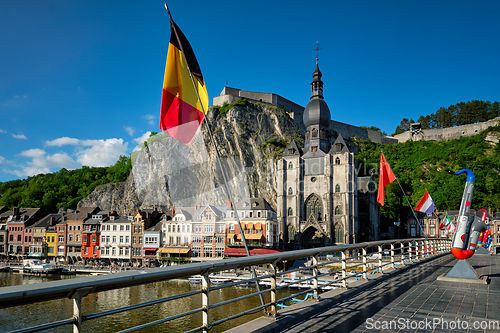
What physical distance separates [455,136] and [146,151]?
79.5m

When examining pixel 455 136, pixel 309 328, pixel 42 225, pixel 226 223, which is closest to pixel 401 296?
pixel 309 328

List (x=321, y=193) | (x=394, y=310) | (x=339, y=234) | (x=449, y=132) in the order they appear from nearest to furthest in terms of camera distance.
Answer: (x=394, y=310) → (x=339, y=234) → (x=321, y=193) → (x=449, y=132)

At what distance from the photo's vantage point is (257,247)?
4597cm

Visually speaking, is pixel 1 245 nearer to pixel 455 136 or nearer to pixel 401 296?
pixel 401 296

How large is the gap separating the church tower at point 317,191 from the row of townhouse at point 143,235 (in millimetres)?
3336

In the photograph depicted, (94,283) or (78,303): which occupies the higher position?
(94,283)

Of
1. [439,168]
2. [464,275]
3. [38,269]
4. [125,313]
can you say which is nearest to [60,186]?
[38,269]

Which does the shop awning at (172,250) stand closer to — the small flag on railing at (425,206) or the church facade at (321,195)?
the church facade at (321,195)

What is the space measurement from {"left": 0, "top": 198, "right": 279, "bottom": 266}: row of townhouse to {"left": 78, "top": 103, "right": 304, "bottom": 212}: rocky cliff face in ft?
47.3

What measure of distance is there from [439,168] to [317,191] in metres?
42.1

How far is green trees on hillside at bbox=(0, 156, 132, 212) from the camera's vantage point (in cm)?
8612

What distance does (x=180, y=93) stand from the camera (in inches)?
317

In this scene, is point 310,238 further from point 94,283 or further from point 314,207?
point 94,283

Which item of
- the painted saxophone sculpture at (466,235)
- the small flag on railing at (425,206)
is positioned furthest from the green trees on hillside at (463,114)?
the painted saxophone sculpture at (466,235)
